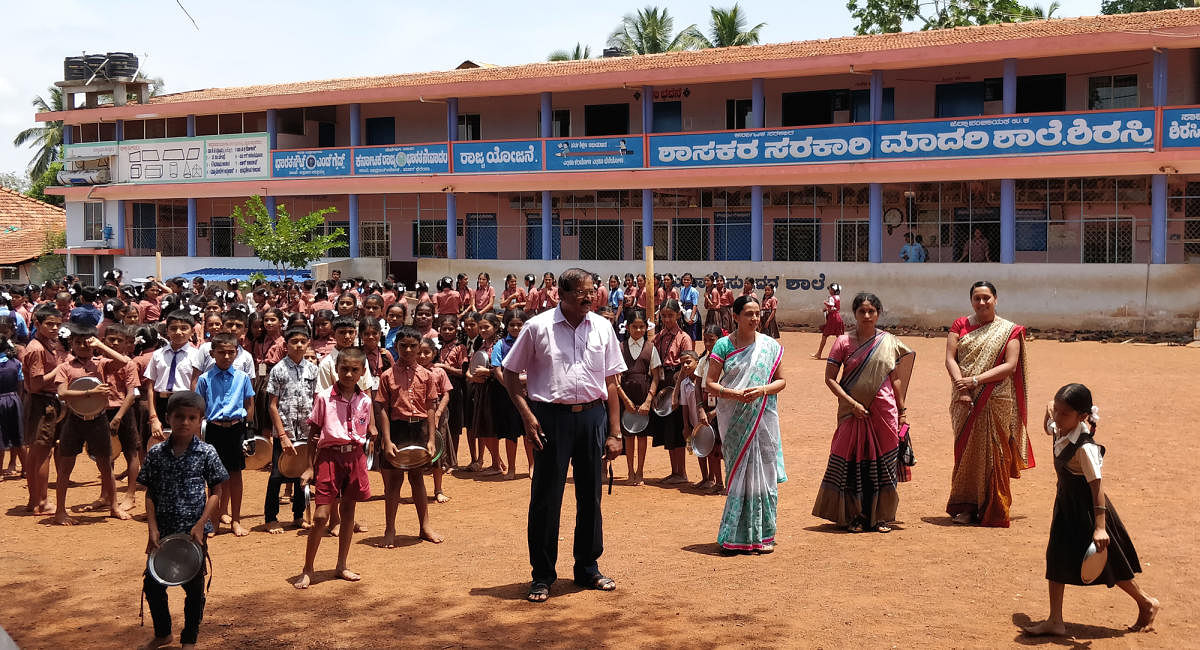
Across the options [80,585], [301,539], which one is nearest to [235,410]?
[301,539]

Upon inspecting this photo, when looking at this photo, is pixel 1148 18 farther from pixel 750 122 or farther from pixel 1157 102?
pixel 750 122

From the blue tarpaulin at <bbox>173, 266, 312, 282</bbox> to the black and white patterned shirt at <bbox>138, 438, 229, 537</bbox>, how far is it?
74.3 ft

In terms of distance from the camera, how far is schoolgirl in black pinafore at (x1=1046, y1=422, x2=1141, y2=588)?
546 centimetres

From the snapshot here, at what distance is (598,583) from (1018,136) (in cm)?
1923

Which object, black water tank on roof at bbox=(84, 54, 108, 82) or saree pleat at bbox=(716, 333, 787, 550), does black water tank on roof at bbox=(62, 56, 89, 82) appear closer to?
black water tank on roof at bbox=(84, 54, 108, 82)

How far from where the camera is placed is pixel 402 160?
29.6m

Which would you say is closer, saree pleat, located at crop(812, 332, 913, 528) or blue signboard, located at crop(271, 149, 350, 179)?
saree pleat, located at crop(812, 332, 913, 528)

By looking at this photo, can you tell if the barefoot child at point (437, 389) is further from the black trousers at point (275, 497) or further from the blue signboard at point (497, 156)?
the blue signboard at point (497, 156)

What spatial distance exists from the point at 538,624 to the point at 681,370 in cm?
416

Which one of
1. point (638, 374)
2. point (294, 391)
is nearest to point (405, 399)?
point (294, 391)

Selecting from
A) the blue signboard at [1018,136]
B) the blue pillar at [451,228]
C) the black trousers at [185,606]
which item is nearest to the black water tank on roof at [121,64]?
the blue pillar at [451,228]

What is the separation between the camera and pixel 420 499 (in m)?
7.95

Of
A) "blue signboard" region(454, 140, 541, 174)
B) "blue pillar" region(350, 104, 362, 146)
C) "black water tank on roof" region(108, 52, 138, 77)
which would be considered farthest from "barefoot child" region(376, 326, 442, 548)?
"black water tank on roof" region(108, 52, 138, 77)

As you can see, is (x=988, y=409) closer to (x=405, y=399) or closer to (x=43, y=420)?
(x=405, y=399)
